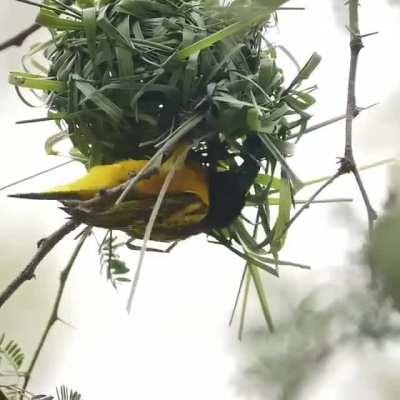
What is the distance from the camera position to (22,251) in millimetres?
927

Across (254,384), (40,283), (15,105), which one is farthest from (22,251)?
(254,384)

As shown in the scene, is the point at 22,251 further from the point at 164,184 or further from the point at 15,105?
the point at 164,184

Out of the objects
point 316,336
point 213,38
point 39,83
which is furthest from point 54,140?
point 316,336

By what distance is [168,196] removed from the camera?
0.48 m

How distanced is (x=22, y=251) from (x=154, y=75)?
0.49 m

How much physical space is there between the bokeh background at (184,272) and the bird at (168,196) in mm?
62

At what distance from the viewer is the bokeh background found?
527 mm

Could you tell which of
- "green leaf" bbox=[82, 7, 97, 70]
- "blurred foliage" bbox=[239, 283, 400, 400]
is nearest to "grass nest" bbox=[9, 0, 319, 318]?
"green leaf" bbox=[82, 7, 97, 70]

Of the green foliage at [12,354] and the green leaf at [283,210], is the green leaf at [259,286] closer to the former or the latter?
the green leaf at [283,210]

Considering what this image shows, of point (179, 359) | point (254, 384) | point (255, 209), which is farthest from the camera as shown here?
point (179, 359)

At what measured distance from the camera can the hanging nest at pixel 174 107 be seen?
1.57ft

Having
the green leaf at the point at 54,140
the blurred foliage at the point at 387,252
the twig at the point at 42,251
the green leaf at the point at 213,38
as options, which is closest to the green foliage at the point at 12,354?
the twig at the point at 42,251

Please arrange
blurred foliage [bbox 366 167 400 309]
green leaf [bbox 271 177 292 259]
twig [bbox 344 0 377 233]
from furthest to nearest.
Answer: green leaf [bbox 271 177 292 259]
twig [bbox 344 0 377 233]
blurred foliage [bbox 366 167 400 309]

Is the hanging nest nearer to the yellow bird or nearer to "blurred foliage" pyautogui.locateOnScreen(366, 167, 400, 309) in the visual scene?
the yellow bird
